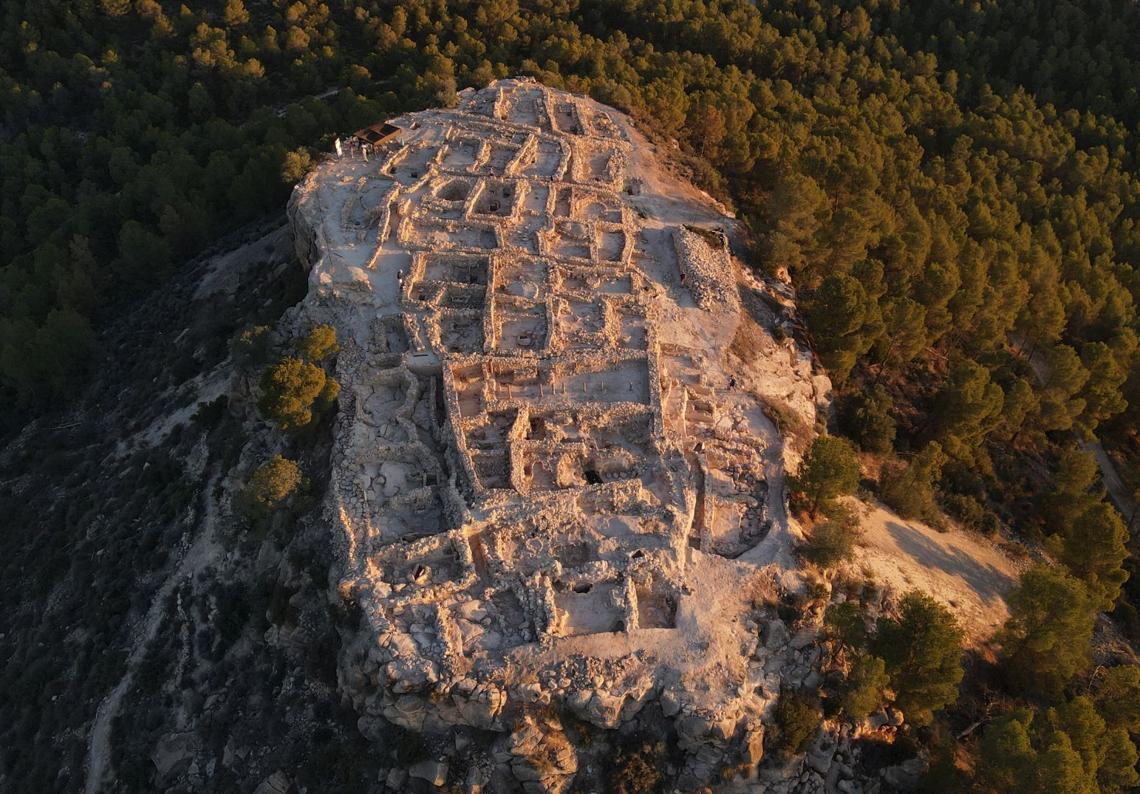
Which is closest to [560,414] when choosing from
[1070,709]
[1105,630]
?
[1070,709]

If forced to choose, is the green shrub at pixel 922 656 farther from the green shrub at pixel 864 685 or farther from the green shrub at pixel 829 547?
the green shrub at pixel 829 547

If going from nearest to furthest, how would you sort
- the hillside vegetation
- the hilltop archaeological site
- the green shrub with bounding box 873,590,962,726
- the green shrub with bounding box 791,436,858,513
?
the hilltop archaeological site, the green shrub with bounding box 873,590,962,726, the green shrub with bounding box 791,436,858,513, the hillside vegetation

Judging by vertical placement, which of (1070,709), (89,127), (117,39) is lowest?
(89,127)

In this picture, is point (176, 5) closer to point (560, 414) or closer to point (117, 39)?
point (117, 39)

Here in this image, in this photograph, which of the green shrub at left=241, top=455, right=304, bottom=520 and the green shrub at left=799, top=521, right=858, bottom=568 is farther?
the green shrub at left=241, top=455, right=304, bottom=520

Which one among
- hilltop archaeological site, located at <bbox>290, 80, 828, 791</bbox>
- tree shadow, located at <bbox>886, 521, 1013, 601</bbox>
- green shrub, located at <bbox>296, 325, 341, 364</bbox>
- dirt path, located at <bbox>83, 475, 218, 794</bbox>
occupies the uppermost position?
green shrub, located at <bbox>296, 325, 341, 364</bbox>

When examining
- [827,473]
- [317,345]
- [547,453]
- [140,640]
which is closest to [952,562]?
[827,473]

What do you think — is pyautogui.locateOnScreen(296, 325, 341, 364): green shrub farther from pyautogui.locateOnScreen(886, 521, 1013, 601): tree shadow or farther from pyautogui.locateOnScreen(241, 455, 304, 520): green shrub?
pyautogui.locateOnScreen(886, 521, 1013, 601): tree shadow

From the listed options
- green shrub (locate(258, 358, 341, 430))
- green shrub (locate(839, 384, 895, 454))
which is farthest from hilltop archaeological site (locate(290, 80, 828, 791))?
green shrub (locate(839, 384, 895, 454))
